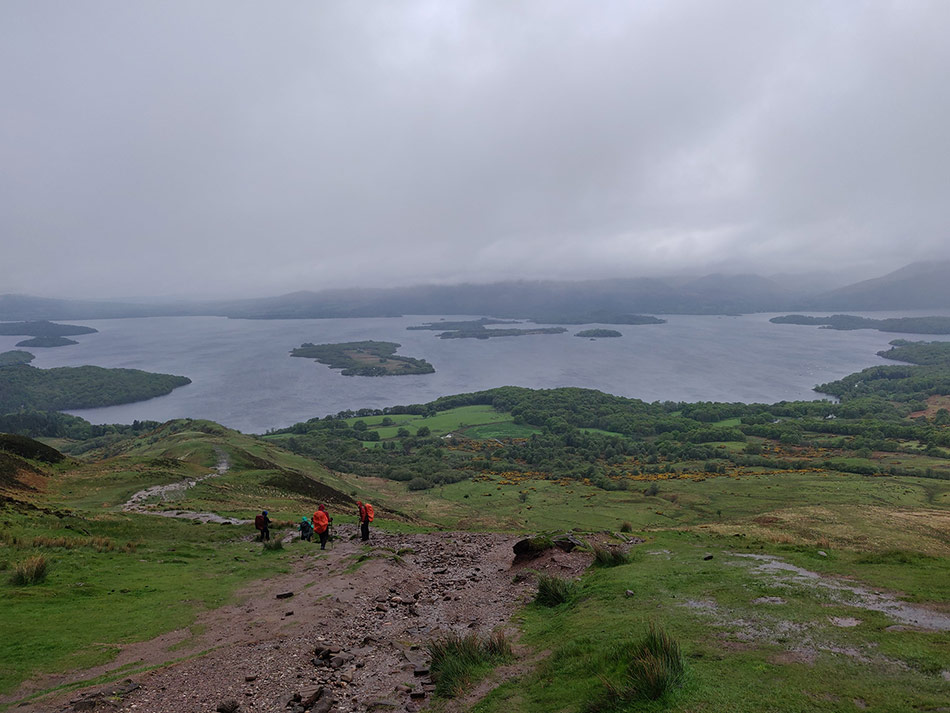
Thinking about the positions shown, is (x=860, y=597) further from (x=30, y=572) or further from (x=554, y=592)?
(x=30, y=572)

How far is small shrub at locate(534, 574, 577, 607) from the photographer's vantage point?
12.0m

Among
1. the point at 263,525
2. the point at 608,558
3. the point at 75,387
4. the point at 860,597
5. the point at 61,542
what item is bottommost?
the point at 75,387

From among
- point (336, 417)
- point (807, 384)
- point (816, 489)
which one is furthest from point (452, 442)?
point (807, 384)

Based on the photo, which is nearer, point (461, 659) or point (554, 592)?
point (461, 659)

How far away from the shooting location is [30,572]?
1189 cm

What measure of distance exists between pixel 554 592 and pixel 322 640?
5.62 meters

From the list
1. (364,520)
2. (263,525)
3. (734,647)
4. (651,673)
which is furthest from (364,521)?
(651,673)

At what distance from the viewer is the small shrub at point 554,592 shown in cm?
1199

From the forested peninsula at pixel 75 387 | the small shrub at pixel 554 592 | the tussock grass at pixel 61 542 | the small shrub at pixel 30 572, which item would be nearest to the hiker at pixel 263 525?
the tussock grass at pixel 61 542

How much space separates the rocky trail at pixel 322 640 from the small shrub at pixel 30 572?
449cm

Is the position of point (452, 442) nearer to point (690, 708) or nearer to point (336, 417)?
point (336, 417)

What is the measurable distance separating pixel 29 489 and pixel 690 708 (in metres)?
31.0

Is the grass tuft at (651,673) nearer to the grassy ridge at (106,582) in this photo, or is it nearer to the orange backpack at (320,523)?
the grassy ridge at (106,582)

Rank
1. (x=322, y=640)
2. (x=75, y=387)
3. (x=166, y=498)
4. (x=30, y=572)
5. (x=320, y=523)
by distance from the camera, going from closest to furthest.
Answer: (x=322, y=640)
(x=30, y=572)
(x=320, y=523)
(x=166, y=498)
(x=75, y=387)
